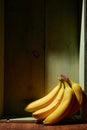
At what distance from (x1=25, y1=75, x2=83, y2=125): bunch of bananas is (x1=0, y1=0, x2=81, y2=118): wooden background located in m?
0.25

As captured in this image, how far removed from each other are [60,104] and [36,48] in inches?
22.2

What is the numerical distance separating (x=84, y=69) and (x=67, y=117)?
373mm

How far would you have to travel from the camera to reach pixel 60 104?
2041 mm

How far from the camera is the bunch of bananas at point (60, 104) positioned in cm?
202

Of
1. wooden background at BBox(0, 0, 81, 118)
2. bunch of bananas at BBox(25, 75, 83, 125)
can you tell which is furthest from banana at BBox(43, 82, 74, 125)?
wooden background at BBox(0, 0, 81, 118)

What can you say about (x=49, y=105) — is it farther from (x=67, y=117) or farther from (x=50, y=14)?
(x=50, y=14)

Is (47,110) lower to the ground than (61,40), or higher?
lower

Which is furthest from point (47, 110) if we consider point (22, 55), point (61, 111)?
point (22, 55)

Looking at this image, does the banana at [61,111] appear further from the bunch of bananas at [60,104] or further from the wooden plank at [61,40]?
the wooden plank at [61,40]

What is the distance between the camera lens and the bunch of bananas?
2.02 meters

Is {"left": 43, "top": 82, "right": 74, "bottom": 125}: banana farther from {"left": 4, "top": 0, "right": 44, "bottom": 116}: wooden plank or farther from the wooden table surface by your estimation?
{"left": 4, "top": 0, "right": 44, "bottom": 116}: wooden plank

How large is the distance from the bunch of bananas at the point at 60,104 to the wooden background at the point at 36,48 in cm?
25

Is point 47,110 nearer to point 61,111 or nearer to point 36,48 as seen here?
point 61,111

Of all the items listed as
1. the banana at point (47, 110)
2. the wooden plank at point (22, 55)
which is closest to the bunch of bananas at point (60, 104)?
the banana at point (47, 110)
